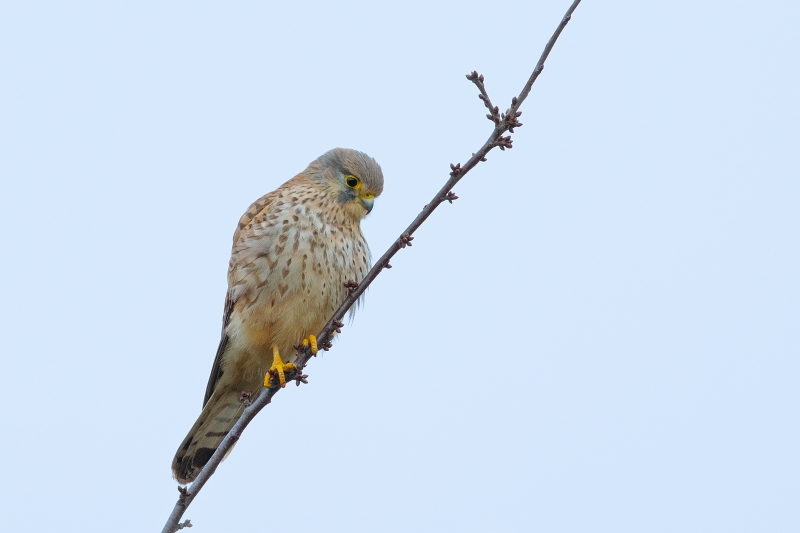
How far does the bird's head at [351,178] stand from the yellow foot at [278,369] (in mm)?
817

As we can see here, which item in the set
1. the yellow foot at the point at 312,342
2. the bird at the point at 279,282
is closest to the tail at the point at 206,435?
the bird at the point at 279,282

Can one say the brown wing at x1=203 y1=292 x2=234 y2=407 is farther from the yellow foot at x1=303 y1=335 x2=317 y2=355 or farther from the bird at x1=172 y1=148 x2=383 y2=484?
the yellow foot at x1=303 y1=335 x2=317 y2=355

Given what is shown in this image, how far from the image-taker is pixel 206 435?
4.56 m

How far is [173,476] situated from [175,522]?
4.69 feet

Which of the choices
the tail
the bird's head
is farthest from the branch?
the bird's head

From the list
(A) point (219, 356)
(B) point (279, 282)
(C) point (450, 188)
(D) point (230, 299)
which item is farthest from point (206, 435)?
(C) point (450, 188)

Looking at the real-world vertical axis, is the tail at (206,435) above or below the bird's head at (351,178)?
below

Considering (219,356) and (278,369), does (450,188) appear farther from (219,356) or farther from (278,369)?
(219,356)

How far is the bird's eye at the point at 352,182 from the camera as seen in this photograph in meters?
4.77

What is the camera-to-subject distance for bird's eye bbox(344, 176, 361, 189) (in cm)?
477

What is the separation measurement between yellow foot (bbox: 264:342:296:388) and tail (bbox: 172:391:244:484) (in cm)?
48

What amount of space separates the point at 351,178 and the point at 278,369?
46.4 inches

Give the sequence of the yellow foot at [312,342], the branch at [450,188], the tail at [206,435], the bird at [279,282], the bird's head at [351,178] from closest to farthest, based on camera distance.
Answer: the branch at [450,188] → the yellow foot at [312,342] → the bird at [279,282] → the tail at [206,435] → the bird's head at [351,178]

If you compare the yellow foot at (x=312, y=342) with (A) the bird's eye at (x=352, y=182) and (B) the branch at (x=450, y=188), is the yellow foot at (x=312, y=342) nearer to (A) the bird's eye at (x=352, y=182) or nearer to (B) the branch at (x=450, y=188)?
(B) the branch at (x=450, y=188)
